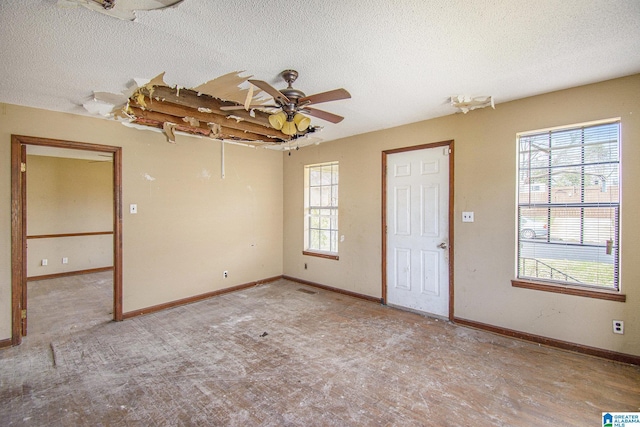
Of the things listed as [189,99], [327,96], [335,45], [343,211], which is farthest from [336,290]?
[335,45]

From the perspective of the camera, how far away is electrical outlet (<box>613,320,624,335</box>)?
2.50 m

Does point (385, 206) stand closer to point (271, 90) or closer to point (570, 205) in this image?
point (570, 205)

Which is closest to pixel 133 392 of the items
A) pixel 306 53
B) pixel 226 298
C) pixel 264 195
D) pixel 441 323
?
pixel 226 298

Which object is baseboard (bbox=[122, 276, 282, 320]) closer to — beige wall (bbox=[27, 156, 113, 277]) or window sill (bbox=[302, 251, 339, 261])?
window sill (bbox=[302, 251, 339, 261])

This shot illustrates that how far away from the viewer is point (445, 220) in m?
3.55

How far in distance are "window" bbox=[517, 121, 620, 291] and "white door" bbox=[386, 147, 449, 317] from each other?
2.64ft

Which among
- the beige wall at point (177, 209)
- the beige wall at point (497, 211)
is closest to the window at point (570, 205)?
the beige wall at point (497, 211)

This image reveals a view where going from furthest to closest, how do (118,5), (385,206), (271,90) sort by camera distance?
(385,206) → (271,90) → (118,5)

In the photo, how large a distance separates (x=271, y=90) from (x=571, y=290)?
3231 mm

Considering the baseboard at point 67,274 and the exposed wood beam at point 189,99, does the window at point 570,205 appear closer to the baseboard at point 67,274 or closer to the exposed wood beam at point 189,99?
the exposed wood beam at point 189,99

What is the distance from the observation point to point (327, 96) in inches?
86.4

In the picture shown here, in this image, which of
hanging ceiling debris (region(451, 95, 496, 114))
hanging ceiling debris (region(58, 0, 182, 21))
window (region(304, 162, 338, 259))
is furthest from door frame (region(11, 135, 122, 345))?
hanging ceiling debris (region(451, 95, 496, 114))

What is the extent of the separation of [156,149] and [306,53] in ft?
9.06

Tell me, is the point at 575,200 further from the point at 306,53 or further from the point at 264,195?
→ the point at 264,195
